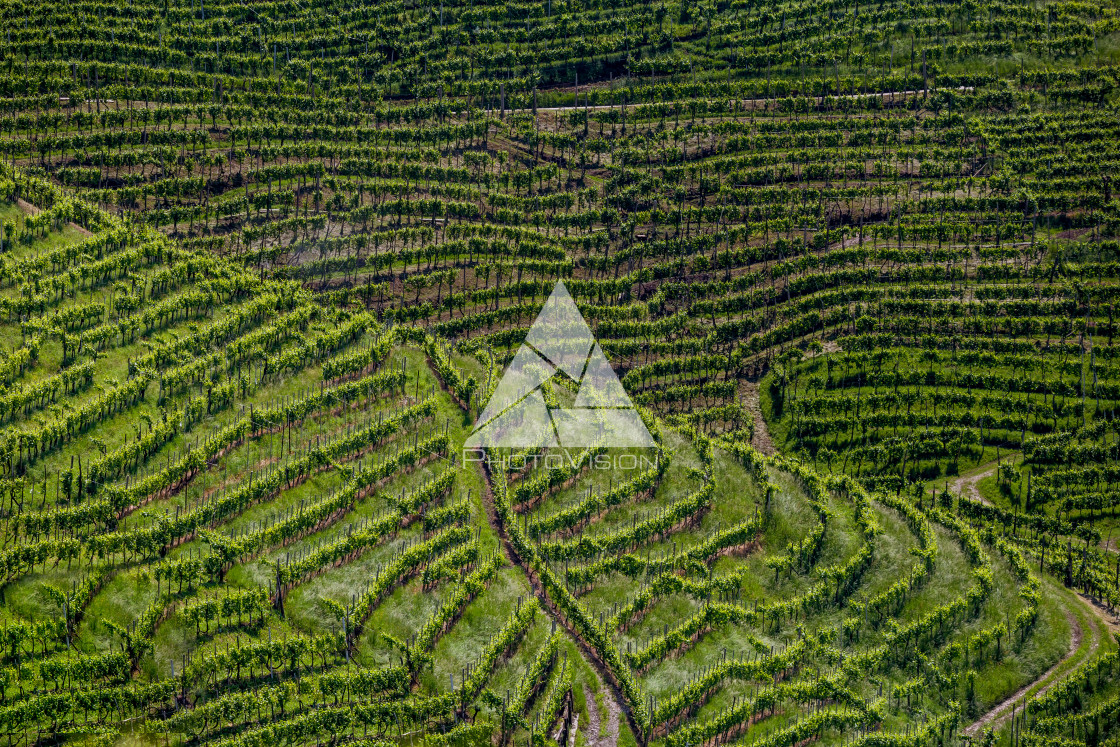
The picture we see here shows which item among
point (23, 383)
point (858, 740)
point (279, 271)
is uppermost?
point (279, 271)

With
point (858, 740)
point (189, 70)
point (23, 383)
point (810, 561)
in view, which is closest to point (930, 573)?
point (810, 561)

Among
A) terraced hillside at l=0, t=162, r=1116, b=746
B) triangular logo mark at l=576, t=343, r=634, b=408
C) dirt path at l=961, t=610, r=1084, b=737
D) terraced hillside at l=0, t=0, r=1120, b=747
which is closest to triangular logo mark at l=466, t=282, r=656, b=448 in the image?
triangular logo mark at l=576, t=343, r=634, b=408

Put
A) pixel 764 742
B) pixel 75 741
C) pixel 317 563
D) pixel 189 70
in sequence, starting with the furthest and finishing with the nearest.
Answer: pixel 189 70 < pixel 317 563 < pixel 764 742 < pixel 75 741

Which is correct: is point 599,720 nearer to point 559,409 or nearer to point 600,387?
point 559,409

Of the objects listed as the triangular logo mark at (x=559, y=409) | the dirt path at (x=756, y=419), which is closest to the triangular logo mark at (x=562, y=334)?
the triangular logo mark at (x=559, y=409)

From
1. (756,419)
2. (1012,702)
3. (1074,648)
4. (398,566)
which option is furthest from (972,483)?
(398,566)

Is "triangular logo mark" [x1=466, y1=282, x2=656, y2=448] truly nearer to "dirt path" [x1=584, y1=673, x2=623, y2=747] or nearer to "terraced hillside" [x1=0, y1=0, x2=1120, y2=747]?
"terraced hillside" [x1=0, y1=0, x2=1120, y2=747]

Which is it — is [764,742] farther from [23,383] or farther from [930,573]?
[23,383]
